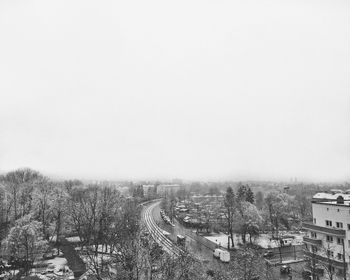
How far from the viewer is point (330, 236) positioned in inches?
1018

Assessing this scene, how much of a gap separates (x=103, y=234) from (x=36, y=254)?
7.84m

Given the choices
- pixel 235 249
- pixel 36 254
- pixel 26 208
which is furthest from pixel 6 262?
pixel 235 249

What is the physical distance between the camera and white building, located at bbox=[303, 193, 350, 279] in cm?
2416

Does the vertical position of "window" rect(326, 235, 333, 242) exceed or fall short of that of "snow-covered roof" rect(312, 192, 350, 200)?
it falls short

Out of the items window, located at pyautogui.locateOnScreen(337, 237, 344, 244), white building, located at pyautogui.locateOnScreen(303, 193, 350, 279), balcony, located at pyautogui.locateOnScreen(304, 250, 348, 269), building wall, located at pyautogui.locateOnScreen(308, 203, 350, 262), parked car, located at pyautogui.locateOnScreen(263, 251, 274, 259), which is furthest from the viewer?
parked car, located at pyautogui.locateOnScreen(263, 251, 274, 259)

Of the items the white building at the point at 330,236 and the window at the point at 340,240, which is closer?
the white building at the point at 330,236

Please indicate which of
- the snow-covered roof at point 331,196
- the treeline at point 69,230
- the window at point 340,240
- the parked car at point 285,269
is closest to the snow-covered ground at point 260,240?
the parked car at point 285,269

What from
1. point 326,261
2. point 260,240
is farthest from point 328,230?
A: point 260,240

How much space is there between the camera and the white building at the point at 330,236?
24.2 meters

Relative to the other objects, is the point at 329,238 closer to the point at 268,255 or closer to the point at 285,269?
the point at 285,269

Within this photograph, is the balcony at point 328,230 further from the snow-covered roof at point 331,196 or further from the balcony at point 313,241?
the snow-covered roof at point 331,196

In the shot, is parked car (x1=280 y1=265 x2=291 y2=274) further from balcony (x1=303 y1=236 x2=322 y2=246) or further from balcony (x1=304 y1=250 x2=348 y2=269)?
balcony (x1=304 y1=250 x2=348 y2=269)

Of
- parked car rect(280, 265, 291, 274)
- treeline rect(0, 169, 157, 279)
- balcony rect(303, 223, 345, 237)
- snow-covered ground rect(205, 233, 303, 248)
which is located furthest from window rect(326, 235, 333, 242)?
treeline rect(0, 169, 157, 279)

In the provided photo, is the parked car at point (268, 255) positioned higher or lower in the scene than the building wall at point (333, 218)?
lower
